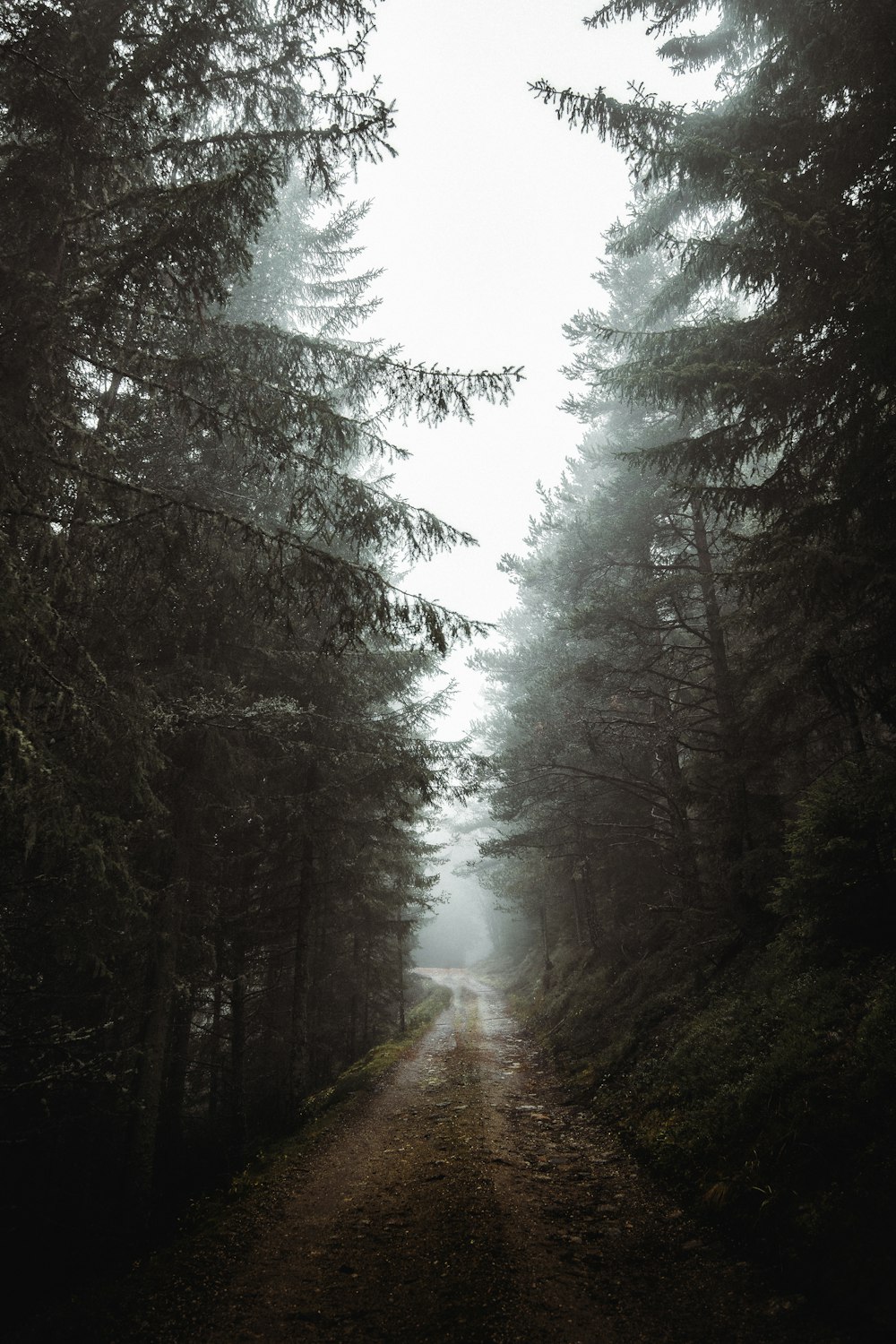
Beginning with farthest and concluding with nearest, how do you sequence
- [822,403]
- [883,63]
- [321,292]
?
1. [321,292]
2. [822,403]
3. [883,63]

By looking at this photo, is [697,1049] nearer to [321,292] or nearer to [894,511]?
[894,511]

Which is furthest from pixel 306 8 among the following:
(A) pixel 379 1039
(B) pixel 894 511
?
(A) pixel 379 1039

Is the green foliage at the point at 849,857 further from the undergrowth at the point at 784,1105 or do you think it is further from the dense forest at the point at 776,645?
the undergrowth at the point at 784,1105

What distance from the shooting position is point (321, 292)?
1764cm

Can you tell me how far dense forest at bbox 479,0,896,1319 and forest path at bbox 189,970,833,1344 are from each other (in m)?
0.54

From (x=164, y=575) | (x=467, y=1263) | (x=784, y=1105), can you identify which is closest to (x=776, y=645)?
(x=784, y=1105)

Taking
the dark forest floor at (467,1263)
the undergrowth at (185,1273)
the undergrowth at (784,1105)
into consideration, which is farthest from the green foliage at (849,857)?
the undergrowth at (185,1273)

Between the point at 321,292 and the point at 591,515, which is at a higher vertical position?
the point at 321,292

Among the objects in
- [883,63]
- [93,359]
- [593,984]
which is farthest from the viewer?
[593,984]

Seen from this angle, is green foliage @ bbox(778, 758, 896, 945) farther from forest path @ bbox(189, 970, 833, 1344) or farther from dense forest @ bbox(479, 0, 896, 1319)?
forest path @ bbox(189, 970, 833, 1344)

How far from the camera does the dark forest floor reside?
3.96m

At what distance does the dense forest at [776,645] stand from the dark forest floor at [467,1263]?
1.64 feet

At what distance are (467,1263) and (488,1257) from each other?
185 mm

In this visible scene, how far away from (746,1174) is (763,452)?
862cm
